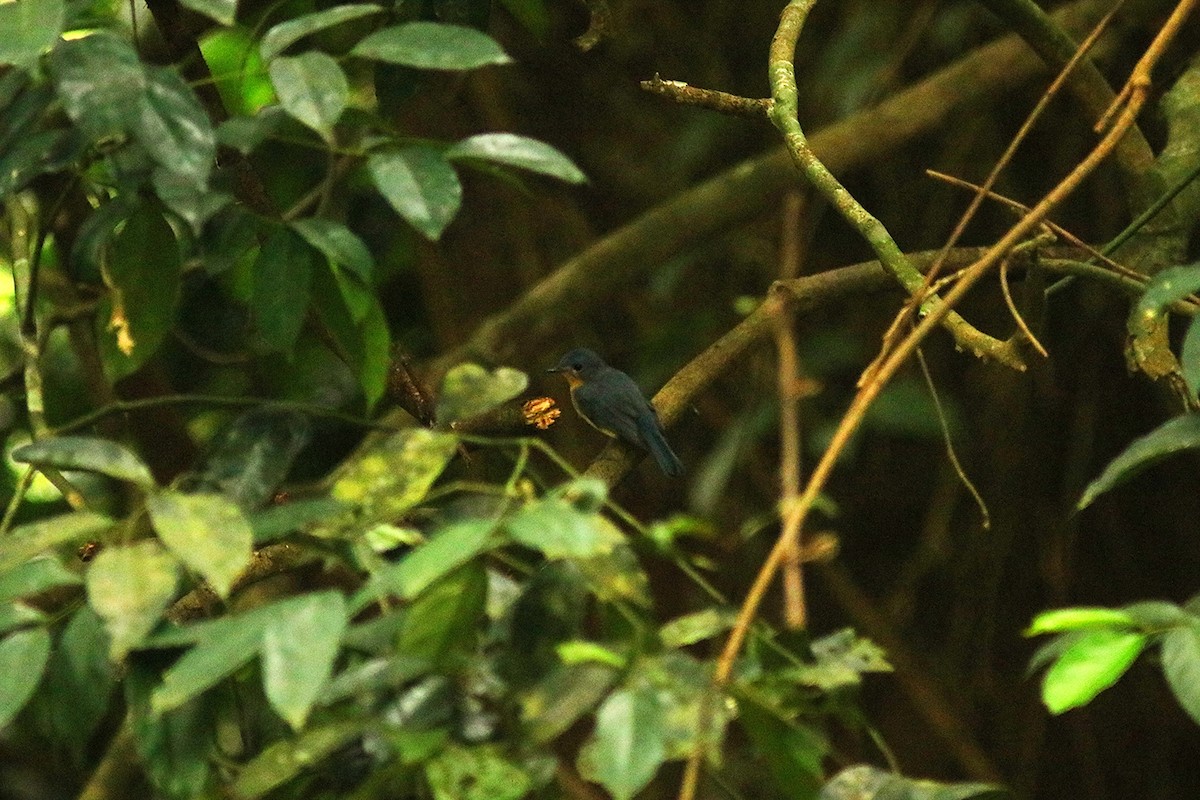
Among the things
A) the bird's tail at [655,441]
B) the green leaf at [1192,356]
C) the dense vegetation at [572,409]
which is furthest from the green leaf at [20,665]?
the bird's tail at [655,441]

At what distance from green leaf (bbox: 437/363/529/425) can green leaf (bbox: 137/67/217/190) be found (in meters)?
0.23

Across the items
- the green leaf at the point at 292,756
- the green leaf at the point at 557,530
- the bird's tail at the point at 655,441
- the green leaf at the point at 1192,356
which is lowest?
the bird's tail at the point at 655,441

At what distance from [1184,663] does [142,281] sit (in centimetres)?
87

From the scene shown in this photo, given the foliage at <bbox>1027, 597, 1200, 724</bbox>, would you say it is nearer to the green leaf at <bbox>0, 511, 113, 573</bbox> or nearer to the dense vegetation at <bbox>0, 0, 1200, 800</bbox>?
the dense vegetation at <bbox>0, 0, 1200, 800</bbox>

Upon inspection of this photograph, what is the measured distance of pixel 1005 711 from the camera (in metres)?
3.10

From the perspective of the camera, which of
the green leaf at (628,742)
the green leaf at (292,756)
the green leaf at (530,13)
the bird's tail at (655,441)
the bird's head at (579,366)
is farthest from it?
the bird's head at (579,366)

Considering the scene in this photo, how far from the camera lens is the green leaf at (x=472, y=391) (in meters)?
1.07

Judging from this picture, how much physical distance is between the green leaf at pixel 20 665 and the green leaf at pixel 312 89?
0.37 m

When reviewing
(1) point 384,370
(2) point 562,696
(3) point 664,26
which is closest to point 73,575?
(2) point 562,696

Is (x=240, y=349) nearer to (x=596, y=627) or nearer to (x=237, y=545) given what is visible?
(x=596, y=627)

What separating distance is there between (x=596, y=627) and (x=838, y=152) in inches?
49.3

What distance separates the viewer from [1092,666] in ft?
3.38

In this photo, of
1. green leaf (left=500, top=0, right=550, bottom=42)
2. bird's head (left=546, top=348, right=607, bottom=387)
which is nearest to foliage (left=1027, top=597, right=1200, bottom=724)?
green leaf (left=500, top=0, right=550, bottom=42)

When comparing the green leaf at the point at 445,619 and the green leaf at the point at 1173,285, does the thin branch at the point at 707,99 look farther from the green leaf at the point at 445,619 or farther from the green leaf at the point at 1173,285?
the green leaf at the point at 445,619
